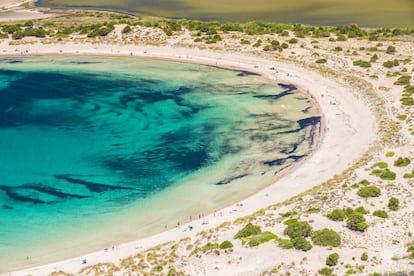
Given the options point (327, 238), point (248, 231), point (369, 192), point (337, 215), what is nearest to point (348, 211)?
point (337, 215)

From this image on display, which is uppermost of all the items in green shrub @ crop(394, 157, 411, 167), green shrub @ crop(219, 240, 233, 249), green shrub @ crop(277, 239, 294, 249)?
green shrub @ crop(394, 157, 411, 167)

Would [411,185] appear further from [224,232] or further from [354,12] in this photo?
[354,12]

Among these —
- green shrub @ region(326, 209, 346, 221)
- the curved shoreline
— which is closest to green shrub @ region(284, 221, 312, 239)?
green shrub @ region(326, 209, 346, 221)

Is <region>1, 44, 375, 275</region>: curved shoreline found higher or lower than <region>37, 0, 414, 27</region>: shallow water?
lower

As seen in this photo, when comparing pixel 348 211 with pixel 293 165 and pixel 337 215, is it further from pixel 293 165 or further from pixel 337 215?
pixel 293 165

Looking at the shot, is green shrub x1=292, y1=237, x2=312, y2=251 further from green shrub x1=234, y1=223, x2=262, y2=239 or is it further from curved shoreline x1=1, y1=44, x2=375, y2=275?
curved shoreline x1=1, y1=44, x2=375, y2=275

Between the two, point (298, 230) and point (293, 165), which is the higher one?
point (298, 230)
